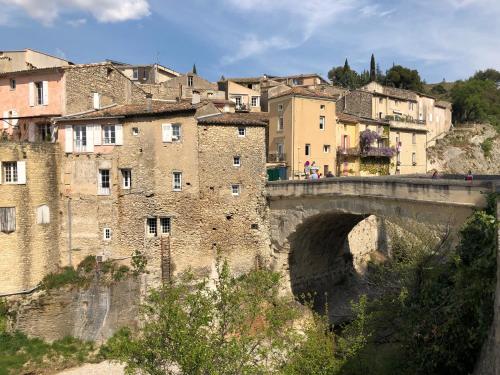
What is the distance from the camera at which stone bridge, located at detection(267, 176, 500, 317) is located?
59.8ft

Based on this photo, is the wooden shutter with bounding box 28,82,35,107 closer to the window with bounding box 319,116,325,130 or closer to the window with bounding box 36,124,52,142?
the window with bounding box 36,124,52,142

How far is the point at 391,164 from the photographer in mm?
45562

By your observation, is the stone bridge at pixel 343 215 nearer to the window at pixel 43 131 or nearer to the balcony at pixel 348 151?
the balcony at pixel 348 151

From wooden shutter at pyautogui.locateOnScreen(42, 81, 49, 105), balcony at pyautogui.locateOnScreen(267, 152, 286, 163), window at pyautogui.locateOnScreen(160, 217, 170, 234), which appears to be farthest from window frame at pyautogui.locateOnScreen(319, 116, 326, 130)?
wooden shutter at pyautogui.locateOnScreen(42, 81, 49, 105)

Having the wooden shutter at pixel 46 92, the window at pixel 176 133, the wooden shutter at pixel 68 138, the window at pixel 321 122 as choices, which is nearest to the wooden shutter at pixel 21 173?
the wooden shutter at pixel 68 138

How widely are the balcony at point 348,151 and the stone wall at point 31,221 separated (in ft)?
75.5

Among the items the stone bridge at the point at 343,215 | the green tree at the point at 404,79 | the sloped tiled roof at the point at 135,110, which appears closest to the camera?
the stone bridge at the point at 343,215

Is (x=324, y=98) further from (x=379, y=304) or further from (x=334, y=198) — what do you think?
(x=379, y=304)

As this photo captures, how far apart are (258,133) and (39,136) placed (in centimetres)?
1377

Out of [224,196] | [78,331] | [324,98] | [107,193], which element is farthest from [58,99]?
[324,98]

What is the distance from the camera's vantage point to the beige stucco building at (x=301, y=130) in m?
36.2

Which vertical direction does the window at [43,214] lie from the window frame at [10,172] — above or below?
below

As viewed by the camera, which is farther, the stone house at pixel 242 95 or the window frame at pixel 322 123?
the stone house at pixel 242 95

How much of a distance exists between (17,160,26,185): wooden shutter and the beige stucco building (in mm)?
18229
